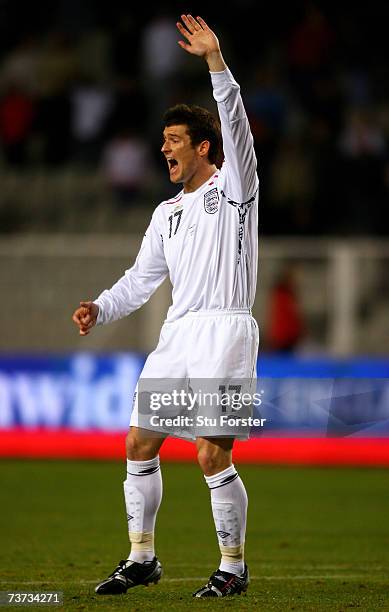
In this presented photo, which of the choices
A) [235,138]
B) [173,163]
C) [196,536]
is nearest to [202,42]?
[235,138]

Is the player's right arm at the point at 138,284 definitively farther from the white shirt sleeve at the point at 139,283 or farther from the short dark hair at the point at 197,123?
the short dark hair at the point at 197,123

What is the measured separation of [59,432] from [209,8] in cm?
736

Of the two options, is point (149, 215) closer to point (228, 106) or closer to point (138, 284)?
point (138, 284)

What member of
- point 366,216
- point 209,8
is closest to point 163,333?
point 366,216

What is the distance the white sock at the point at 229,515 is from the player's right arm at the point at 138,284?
3.59 ft

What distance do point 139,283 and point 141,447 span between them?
0.98 meters

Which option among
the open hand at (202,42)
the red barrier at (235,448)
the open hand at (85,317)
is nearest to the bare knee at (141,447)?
the open hand at (85,317)

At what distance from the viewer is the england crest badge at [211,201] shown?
667 centimetres

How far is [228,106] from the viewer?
6285 millimetres

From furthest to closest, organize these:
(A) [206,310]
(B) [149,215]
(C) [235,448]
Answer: (B) [149,215] → (C) [235,448] → (A) [206,310]

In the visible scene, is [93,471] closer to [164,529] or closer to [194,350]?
[164,529]

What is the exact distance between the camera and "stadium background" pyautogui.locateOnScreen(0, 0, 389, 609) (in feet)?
46.3

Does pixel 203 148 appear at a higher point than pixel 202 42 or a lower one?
lower

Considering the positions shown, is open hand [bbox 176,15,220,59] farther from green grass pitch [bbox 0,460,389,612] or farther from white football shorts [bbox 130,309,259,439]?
green grass pitch [bbox 0,460,389,612]
